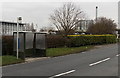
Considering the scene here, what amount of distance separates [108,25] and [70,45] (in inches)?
1299

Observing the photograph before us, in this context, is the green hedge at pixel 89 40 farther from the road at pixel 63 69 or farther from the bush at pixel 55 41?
the road at pixel 63 69

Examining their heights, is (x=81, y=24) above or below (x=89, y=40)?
above

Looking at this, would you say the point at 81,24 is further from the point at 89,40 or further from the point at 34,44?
the point at 34,44

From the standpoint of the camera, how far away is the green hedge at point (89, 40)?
28.1 meters

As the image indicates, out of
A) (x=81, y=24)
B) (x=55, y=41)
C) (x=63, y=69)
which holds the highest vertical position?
(x=81, y=24)

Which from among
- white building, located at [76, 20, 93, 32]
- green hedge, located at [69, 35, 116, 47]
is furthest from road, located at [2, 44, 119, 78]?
white building, located at [76, 20, 93, 32]

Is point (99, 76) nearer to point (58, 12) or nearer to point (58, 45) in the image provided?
point (58, 45)

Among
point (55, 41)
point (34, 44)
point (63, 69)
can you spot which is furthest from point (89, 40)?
point (63, 69)

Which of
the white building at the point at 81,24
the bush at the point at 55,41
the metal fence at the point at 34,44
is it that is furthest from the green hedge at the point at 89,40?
the metal fence at the point at 34,44

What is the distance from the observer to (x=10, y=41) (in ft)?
56.3

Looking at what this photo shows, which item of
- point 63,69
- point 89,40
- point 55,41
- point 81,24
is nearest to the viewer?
point 63,69

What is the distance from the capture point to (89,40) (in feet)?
105

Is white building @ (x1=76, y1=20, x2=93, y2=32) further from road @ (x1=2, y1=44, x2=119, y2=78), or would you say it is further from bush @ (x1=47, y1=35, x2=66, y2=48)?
road @ (x1=2, y1=44, x2=119, y2=78)

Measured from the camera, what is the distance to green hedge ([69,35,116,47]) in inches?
1107
